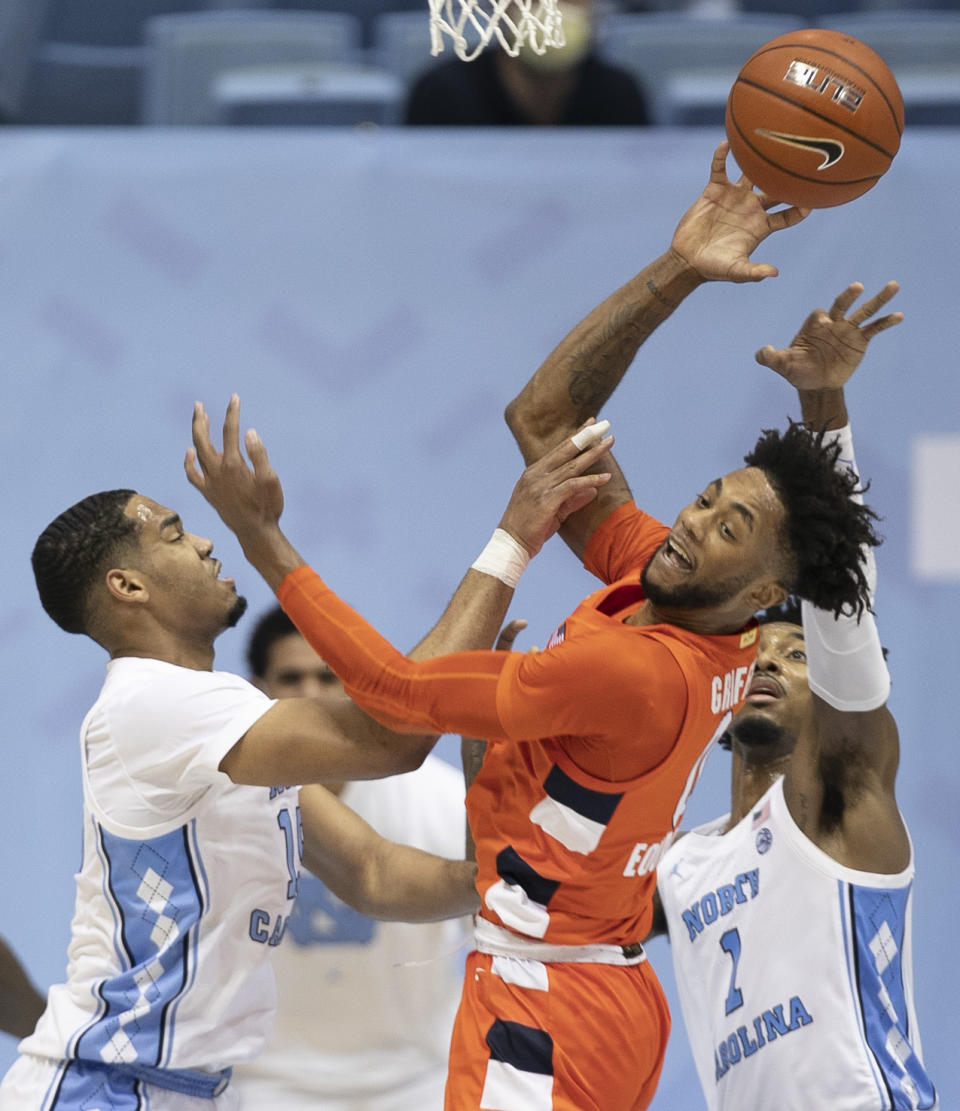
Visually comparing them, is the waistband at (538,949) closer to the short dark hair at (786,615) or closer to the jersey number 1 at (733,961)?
the jersey number 1 at (733,961)

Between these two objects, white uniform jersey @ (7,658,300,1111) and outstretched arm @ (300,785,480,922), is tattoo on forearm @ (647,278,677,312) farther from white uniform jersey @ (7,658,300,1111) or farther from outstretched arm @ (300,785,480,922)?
outstretched arm @ (300,785,480,922)

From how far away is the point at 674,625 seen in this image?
297 cm

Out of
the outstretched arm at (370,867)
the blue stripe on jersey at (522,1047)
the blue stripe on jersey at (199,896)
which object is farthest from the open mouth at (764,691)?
the blue stripe on jersey at (199,896)

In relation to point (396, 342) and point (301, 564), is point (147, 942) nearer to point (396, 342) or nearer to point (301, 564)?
point (301, 564)

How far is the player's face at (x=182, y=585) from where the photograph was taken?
3.36 metres

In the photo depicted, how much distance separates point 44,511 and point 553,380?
297 centimetres

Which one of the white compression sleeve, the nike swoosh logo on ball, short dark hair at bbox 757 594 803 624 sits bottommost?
short dark hair at bbox 757 594 803 624

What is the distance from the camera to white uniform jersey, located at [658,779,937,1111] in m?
3.43

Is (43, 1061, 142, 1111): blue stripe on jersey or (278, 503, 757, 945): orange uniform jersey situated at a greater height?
(278, 503, 757, 945): orange uniform jersey

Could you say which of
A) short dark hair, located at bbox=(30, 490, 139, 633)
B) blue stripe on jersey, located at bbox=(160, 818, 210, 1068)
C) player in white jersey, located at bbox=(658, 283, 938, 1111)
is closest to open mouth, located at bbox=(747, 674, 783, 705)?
player in white jersey, located at bbox=(658, 283, 938, 1111)

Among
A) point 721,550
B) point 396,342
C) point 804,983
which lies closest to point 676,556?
point 721,550

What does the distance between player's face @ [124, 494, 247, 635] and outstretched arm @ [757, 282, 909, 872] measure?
127 centimetres

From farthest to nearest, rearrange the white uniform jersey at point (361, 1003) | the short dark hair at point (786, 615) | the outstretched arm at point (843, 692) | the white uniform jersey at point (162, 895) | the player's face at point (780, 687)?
the white uniform jersey at point (361, 1003) < the short dark hair at point (786, 615) < the player's face at point (780, 687) < the outstretched arm at point (843, 692) < the white uniform jersey at point (162, 895)

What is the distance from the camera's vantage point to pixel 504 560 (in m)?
3.00
